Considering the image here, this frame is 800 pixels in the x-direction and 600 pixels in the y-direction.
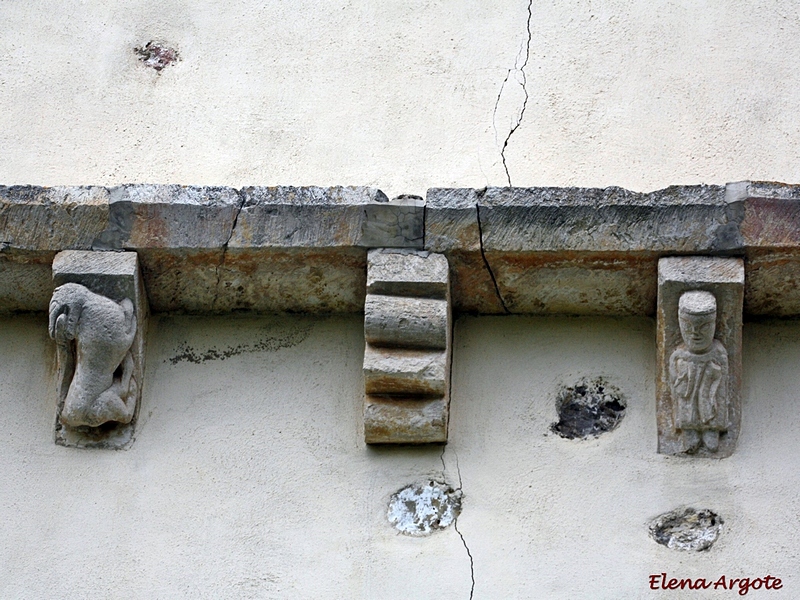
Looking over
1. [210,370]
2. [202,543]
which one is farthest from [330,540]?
[210,370]

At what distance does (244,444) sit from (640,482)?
121 centimetres

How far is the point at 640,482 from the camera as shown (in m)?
4.00

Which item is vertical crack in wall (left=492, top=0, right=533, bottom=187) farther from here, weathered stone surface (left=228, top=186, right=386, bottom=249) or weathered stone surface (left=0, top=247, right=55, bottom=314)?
weathered stone surface (left=0, top=247, right=55, bottom=314)

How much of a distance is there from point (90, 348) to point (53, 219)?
0.44m

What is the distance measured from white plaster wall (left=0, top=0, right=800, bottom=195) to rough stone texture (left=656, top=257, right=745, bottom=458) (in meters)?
0.55

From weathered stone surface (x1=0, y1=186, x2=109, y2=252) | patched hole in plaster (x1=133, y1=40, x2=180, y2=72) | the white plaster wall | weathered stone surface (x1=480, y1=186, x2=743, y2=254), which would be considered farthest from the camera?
patched hole in plaster (x1=133, y1=40, x2=180, y2=72)

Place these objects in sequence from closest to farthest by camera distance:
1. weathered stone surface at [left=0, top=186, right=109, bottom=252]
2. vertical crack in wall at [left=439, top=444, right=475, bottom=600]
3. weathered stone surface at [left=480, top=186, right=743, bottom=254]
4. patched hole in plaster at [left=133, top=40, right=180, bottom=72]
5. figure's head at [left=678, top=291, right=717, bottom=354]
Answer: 1. vertical crack in wall at [left=439, top=444, right=475, bottom=600]
2. figure's head at [left=678, top=291, right=717, bottom=354]
3. weathered stone surface at [left=480, top=186, right=743, bottom=254]
4. weathered stone surface at [left=0, top=186, right=109, bottom=252]
5. patched hole in plaster at [left=133, top=40, right=180, bottom=72]

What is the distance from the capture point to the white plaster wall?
462 centimetres

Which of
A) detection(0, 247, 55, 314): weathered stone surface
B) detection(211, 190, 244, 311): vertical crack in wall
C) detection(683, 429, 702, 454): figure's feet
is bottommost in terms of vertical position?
detection(683, 429, 702, 454): figure's feet

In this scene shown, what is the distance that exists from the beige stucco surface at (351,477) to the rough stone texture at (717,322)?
0.05 meters

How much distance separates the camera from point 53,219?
13.7ft

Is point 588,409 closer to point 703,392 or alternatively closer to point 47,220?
point 703,392

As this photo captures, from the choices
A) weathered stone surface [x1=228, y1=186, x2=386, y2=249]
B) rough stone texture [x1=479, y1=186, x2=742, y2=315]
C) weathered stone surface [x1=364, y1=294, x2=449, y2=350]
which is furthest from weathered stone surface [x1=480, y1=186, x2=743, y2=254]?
weathered stone surface [x1=228, y1=186, x2=386, y2=249]

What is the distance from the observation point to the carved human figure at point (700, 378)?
397 cm
